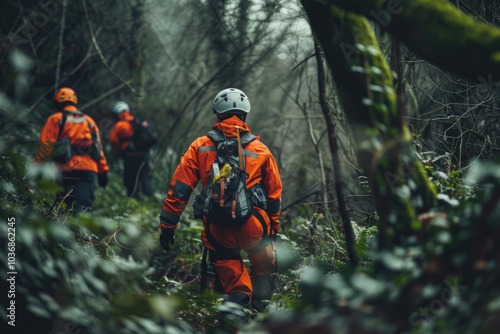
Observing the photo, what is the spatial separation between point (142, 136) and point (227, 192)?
23.4 ft

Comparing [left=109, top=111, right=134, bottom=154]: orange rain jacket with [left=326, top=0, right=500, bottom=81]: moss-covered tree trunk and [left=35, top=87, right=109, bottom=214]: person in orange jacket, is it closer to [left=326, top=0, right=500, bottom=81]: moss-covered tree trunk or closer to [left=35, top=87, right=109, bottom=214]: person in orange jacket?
[left=35, top=87, right=109, bottom=214]: person in orange jacket

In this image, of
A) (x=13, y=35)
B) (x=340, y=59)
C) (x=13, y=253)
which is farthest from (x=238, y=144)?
(x=13, y=35)

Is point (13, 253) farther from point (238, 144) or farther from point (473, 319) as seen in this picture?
point (238, 144)

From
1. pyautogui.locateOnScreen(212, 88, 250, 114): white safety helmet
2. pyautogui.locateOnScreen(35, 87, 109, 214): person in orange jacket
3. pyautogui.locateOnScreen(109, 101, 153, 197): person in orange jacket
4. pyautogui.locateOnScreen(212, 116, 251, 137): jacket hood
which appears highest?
pyautogui.locateOnScreen(109, 101, 153, 197): person in orange jacket

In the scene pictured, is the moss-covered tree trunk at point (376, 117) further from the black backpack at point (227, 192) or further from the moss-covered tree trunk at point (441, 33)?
the black backpack at point (227, 192)

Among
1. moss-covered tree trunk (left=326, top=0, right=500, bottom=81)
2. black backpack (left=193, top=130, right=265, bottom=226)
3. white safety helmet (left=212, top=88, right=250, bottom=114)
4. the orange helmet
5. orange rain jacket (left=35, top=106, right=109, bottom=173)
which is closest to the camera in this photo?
moss-covered tree trunk (left=326, top=0, right=500, bottom=81)

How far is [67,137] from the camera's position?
8055 mm

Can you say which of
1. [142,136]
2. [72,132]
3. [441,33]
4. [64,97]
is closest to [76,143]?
[72,132]

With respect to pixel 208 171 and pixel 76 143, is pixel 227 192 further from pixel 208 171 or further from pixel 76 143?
pixel 76 143

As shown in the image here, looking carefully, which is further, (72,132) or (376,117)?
(72,132)

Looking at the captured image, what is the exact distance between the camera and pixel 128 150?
12172 millimetres

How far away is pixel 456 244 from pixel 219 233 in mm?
3078

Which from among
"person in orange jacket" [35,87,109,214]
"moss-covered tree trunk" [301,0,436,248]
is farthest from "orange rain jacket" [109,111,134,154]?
"moss-covered tree trunk" [301,0,436,248]

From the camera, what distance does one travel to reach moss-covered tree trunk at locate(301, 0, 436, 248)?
290 cm
